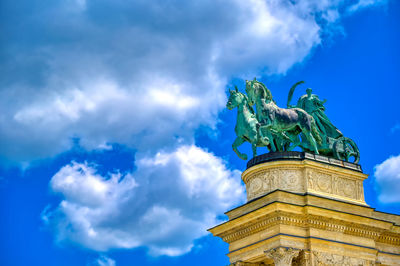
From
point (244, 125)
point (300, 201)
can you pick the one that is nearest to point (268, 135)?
point (244, 125)

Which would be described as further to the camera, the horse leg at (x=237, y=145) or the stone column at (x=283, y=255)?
the horse leg at (x=237, y=145)

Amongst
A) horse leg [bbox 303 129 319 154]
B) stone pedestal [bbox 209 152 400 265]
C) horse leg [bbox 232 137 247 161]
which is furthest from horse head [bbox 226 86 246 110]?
horse leg [bbox 303 129 319 154]

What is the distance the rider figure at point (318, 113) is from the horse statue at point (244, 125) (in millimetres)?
3577

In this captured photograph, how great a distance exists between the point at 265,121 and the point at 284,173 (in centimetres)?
304

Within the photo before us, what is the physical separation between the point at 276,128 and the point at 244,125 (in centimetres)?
163

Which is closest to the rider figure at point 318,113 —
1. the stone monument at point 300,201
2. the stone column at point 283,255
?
the stone monument at point 300,201

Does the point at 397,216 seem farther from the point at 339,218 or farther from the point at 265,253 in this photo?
the point at 265,253

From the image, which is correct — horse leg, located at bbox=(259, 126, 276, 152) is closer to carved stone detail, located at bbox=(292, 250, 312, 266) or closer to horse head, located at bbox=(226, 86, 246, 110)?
horse head, located at bbox=(226, 86, 246, 110)

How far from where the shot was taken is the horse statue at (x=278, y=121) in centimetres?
3144

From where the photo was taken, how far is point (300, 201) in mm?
28719

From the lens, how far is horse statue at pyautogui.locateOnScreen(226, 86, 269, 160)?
30844 mm

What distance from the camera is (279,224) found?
2791 cm

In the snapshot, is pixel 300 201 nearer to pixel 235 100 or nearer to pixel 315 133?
pixel 315 133

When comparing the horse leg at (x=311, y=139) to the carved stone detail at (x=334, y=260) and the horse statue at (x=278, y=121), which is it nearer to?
the horse statue at (x=278, y=121)
